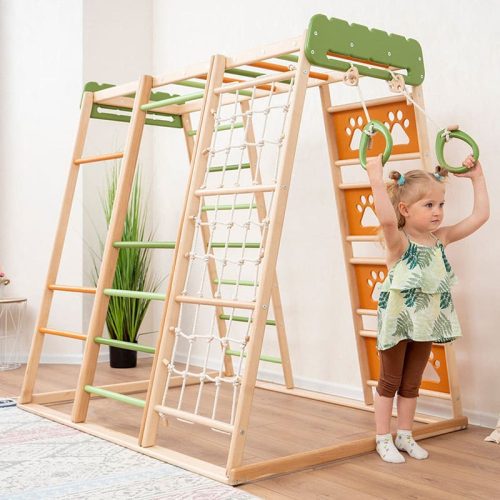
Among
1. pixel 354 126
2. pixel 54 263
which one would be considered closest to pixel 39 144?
pixel 54 263

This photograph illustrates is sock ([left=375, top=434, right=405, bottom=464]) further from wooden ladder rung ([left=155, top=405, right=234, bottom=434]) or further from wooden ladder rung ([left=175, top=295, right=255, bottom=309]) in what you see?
wooden ladder rung ([left=175, top=295, right=255, bottom=309])

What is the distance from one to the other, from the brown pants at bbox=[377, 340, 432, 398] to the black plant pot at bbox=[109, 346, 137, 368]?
2343 mm

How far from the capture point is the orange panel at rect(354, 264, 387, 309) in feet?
11.2

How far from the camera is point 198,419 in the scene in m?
2.70

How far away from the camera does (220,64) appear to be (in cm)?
299

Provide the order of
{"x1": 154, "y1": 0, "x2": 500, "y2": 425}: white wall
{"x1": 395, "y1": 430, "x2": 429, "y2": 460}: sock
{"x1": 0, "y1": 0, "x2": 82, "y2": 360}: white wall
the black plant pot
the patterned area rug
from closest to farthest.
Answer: the patterned area rug < {"x1": 395, "y1": 430, "x2": 429, "y2": 460}: sock < {"x1": 154, "y1": 0, "x2": 500, "y2": 425}: white wall < the black plant pot < {"x1": 0, "y1": 0, "x2": 82, "y2": 360}: white wall

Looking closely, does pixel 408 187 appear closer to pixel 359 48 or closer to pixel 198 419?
pixel 359 48

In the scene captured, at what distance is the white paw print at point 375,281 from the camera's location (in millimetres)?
3406

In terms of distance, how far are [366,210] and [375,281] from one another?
48 cm

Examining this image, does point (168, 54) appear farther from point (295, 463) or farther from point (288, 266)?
point (295, 463)

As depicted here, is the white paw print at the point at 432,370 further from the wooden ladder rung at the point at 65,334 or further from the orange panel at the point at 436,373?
the wooden ladder rung at the point at 65,334

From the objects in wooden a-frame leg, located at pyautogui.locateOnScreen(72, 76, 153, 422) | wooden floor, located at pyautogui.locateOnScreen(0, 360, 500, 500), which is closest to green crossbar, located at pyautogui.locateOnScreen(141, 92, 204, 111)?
wooden a-frame leg, located at pyautogui.locateOnScreen(72, 76, 153, 422)

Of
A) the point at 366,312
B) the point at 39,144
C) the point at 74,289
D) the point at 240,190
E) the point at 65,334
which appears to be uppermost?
the point at 39,144

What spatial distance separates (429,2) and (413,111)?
655mm
